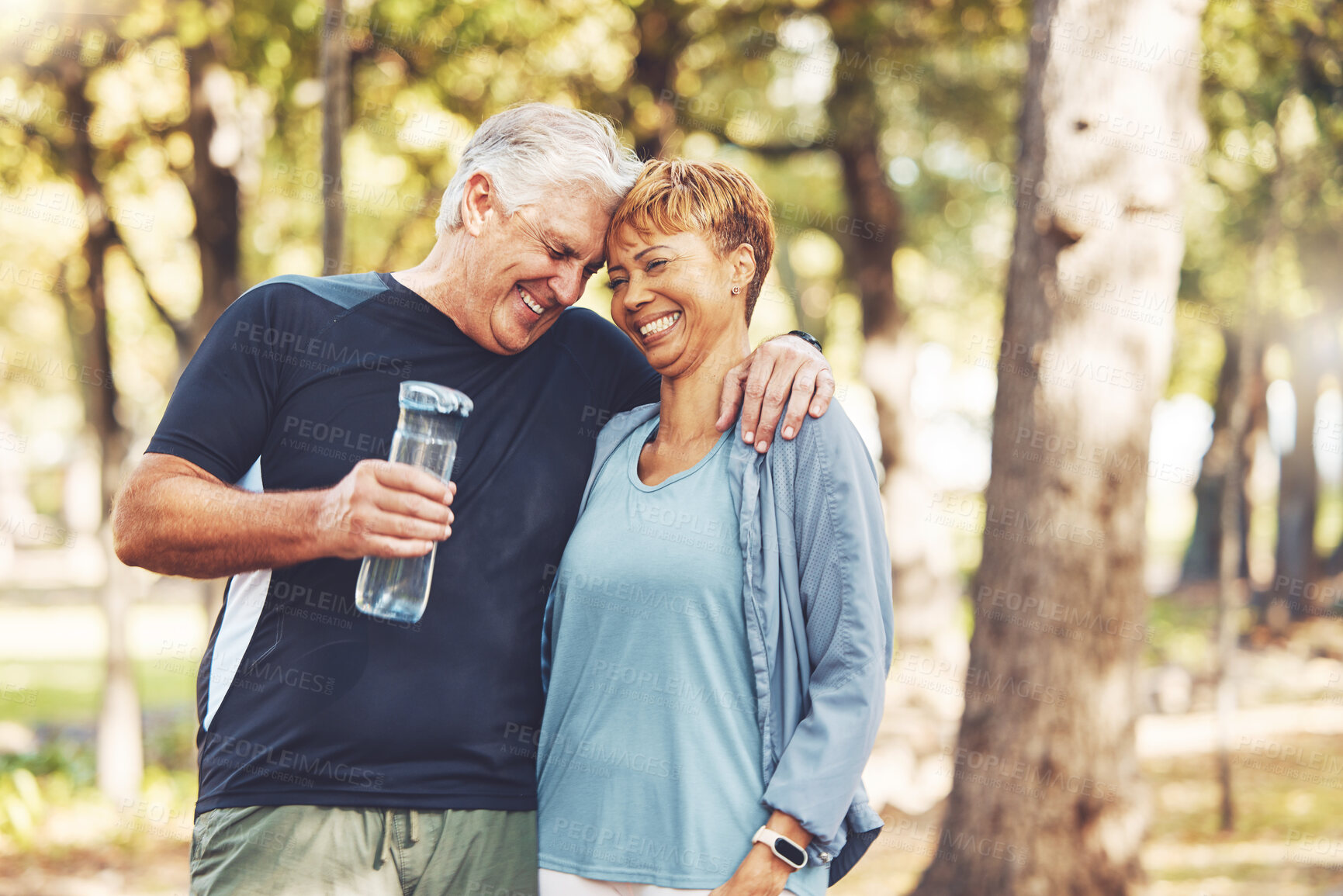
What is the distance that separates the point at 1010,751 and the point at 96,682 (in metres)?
13.7

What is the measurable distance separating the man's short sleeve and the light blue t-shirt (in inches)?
28.9

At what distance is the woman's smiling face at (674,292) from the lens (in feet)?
8.18

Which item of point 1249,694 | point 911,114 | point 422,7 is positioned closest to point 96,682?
point 422,7

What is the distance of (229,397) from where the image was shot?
2209 millimetres

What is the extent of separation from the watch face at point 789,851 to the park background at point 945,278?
312 cm

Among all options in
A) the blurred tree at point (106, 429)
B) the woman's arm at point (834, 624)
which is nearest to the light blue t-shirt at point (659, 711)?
the woman's arm at point (834, 624)

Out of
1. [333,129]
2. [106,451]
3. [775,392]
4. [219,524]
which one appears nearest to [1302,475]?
[106,451]

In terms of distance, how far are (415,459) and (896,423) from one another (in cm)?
1135

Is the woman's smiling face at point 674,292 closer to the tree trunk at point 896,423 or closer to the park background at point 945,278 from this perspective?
the park background at point 945,278

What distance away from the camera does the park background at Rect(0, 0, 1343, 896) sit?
495 centimetres

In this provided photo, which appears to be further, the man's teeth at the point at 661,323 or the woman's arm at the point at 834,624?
the man's teeth at the point at 661,323

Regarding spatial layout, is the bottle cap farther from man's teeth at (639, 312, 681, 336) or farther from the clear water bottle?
man's teeth at (639, 312, 681, 336)

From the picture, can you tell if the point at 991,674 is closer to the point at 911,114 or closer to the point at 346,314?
the point at 346,314

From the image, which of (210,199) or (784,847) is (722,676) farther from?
(210,199)
